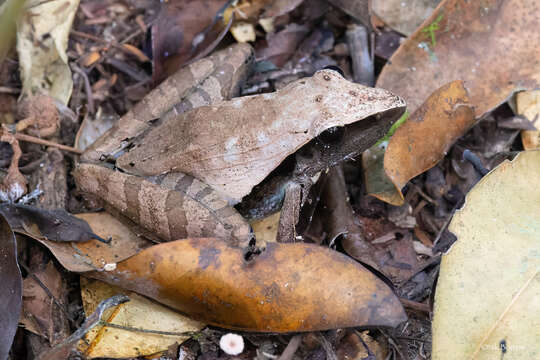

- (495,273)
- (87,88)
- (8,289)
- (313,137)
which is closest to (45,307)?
(8,289)

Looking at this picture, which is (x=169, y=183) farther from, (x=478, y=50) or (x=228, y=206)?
(x=478, y=50)

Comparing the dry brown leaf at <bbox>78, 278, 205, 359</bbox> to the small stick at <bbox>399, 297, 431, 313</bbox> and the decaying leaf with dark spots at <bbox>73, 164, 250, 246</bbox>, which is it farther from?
the small stick at <bbox>399, 297, 431, 313</bbox>

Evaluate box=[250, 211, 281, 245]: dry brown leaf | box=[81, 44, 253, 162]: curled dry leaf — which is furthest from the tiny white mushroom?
box=[81, 44, 253, 162]: curled dry leaf

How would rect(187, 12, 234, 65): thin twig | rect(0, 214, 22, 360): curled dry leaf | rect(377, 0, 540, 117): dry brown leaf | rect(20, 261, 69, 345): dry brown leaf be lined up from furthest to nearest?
rect(187, 12, 234, 65): thin twig
rect(377, 0, 540, 117): dry brown leaf
rect(20, 261, 69, 345): dry brown leaf
rect(0, 214, 22, 360): curled dry leaf

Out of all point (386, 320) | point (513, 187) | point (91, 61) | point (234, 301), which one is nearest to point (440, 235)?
point (513, 187)

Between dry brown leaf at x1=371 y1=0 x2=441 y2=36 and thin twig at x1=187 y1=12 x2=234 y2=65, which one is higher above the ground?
dry brown leaf at x1=371 y1=0 x2=441 y2=36

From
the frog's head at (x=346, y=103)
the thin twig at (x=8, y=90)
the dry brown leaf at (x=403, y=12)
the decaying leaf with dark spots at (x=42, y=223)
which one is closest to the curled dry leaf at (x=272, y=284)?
the decaying leaf with dark spots at (x=42, y=223)

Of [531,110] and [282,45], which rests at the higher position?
[282,45]
